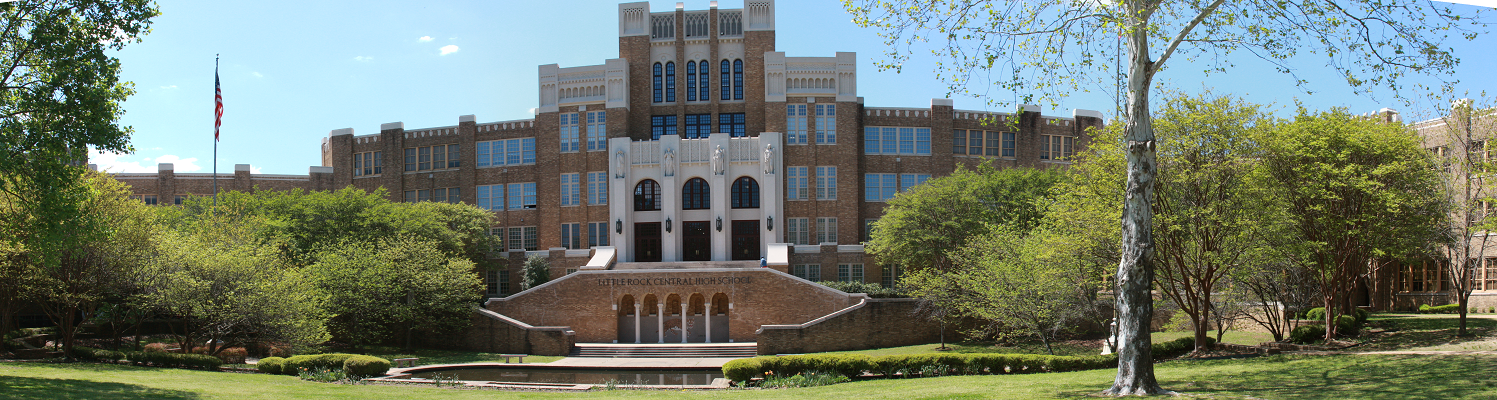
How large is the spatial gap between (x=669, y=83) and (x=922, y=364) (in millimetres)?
33625

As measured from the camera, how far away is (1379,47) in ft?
57.2

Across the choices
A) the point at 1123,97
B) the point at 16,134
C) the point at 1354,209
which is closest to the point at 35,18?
the point at 16,134

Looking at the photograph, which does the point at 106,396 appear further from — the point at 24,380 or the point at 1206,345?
the point at 1206,345

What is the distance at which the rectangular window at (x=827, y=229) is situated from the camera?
182ft

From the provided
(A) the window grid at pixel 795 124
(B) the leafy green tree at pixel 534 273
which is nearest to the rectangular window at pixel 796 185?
(A) the window grid at pixel 795 124

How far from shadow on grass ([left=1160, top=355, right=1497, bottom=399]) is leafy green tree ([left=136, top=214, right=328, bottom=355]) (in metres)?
26.8

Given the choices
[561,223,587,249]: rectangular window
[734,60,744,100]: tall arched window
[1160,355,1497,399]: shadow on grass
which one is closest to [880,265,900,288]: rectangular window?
[734,60,744,100]: tall arched window

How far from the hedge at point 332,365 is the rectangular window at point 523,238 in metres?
29.2

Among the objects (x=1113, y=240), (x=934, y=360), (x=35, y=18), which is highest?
(x=35, y=18)

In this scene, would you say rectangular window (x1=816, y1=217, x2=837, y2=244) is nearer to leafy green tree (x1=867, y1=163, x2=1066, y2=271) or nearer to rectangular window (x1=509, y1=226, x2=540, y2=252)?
leafy green tree (x1=867, y1=163, x2=1066, y2=271)

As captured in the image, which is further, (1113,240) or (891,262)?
(891,262)

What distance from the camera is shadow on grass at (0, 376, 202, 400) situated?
18.4m

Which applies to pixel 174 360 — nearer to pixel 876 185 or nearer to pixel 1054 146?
pixel 876 185

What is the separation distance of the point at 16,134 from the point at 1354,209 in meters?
34.2
